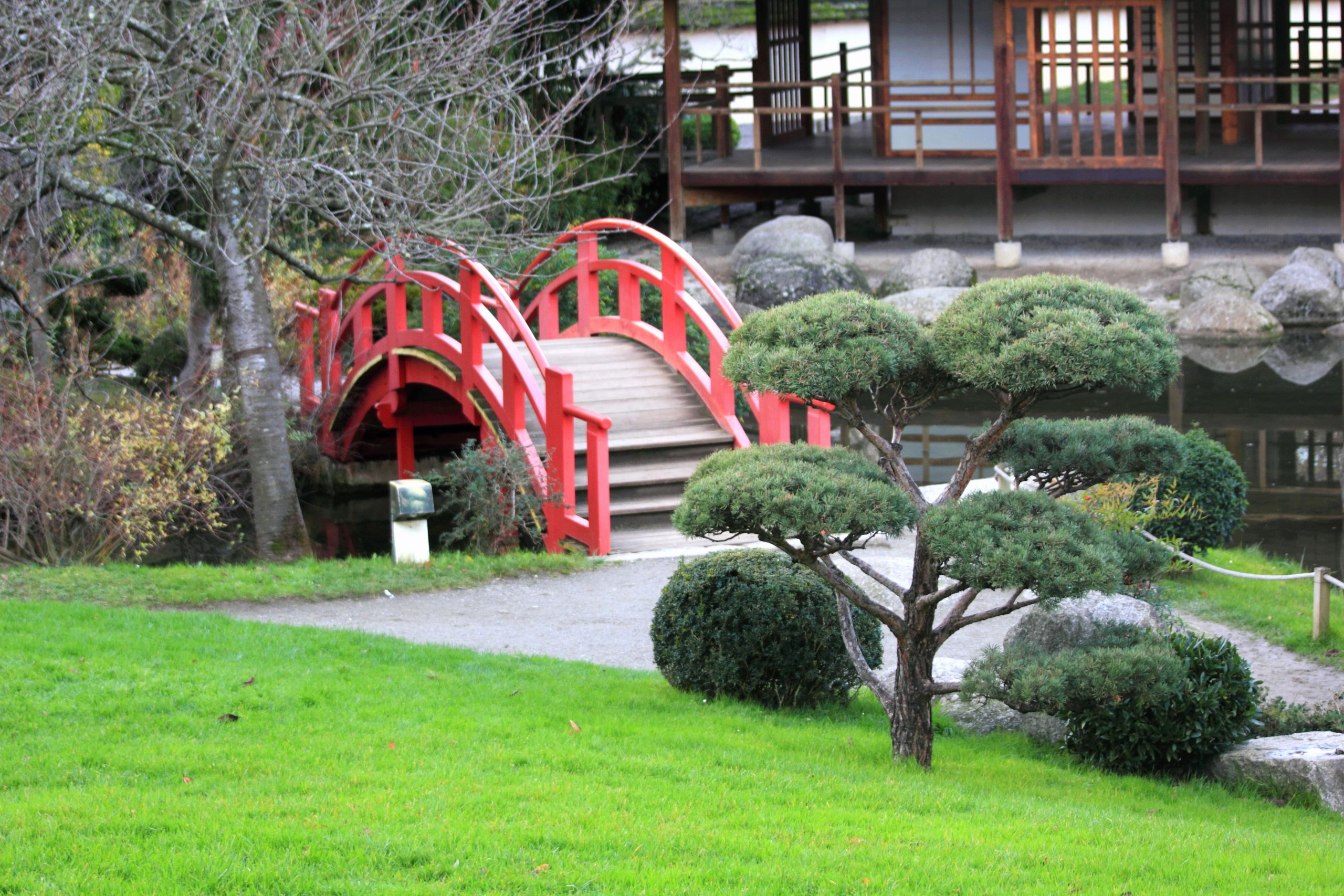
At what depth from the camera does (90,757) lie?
5.43 m

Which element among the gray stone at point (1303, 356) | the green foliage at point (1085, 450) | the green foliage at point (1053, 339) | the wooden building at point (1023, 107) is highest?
the wooden building at point (1023, 107)

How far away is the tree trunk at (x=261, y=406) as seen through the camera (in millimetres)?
11234

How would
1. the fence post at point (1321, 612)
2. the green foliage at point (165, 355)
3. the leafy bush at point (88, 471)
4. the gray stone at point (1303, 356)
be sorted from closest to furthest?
the fence post at point (1321, 612) → the leafy bush at point (88, 471) → the green foliage at point (165, 355) → the gray stone at point (1303, 356)

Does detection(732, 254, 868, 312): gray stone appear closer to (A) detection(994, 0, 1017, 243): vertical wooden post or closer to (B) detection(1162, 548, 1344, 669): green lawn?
(A) detection(994, 0, 1017, 243): vertical wooden post

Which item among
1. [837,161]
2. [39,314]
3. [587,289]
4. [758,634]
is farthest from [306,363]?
[758,634]

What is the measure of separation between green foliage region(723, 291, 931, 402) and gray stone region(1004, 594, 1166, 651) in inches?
76.9

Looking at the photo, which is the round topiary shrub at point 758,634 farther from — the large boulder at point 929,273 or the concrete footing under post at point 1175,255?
the concrete footing under post at point 1175,255

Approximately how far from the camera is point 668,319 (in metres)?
Result: 13.2

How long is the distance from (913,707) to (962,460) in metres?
1.02

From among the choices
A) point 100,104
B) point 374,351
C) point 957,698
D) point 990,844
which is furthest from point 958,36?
point 990,844

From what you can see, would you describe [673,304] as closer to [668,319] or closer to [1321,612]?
[668,319]

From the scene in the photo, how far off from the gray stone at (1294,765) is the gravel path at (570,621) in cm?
118

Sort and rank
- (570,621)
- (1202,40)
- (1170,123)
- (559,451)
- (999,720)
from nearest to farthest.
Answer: (999,720) → (570,621) → (559,451) → (1170,123) → (1202,40)

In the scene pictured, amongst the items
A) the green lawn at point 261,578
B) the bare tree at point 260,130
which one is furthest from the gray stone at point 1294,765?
the bare tree at point 260,130
